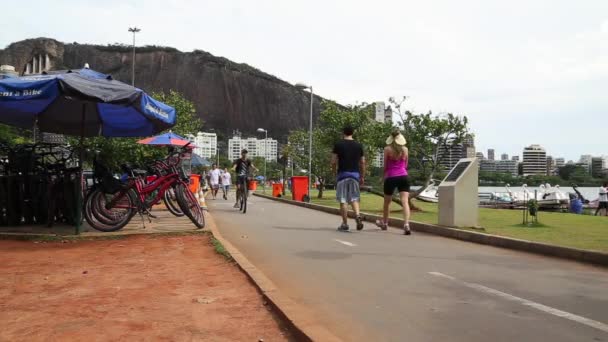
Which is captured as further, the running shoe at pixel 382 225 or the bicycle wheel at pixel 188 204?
the running shoe at pixel 382 225

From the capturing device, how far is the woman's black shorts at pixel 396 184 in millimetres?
10109

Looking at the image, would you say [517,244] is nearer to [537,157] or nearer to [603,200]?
[603,200]

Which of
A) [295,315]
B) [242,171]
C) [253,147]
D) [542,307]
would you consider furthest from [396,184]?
[253,147]

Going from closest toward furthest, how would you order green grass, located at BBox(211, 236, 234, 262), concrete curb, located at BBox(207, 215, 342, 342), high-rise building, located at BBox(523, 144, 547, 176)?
concrete curb, located at BBox(207, 215, 342, 342) → green grass, located at BBox(211, 236, 234, 262) → high-rise building, located at BBox(523, 144, 547, 176)

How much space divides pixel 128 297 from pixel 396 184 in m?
6.62

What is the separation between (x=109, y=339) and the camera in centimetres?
342

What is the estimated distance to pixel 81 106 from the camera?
10.3 metres

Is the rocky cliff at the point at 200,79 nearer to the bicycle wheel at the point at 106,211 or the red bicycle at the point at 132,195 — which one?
the red bicycle at the point at 132,195

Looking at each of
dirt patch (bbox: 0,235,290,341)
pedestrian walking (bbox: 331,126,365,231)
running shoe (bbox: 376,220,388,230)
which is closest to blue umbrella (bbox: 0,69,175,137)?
dirt patch (bbox: 0,235,290,341)

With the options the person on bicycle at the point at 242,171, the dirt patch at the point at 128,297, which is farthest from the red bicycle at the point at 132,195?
the person on bicycle at the point at 242,171

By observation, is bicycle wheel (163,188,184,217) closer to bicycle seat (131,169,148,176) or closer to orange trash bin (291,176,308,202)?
bicycle seat (131,169,148,176)

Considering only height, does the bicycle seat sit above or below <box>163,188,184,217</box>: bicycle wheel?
above

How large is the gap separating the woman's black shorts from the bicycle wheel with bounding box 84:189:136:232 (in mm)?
4625

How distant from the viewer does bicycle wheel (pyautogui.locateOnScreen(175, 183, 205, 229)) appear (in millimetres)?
8758
